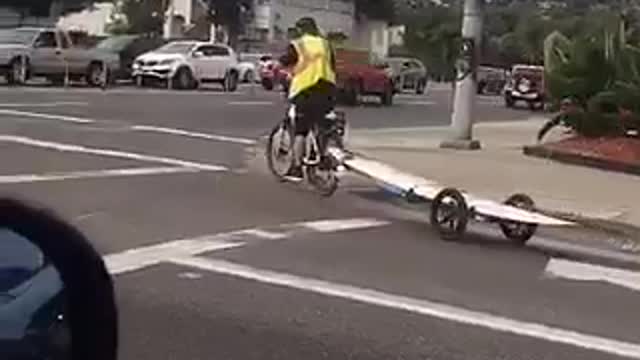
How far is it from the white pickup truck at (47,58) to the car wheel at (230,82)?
189 inches

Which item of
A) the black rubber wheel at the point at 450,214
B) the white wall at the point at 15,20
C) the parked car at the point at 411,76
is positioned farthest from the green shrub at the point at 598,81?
the white wall at the point at 15,20

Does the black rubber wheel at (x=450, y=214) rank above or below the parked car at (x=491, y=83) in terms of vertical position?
above

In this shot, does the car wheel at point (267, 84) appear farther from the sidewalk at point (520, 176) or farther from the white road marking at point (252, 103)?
the sidewalk at point (520, 176)

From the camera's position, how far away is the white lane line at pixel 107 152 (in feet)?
Answer: 58.0

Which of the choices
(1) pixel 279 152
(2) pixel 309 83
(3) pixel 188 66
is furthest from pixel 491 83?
(2) pixel 309 83

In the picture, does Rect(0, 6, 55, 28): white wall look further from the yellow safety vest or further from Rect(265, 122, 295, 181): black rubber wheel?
the yellow safety vest

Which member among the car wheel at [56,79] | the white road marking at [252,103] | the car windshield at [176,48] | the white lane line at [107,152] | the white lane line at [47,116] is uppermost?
the car windshield at [176,48]

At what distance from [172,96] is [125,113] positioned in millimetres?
9416

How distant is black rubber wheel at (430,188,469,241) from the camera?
1198 cm

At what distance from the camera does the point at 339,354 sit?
23.5 ft

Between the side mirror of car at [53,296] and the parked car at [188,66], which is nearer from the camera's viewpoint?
the side mirror of car at [53,296]

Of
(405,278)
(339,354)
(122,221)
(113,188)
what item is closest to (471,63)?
(113,188)

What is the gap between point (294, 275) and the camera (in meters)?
9.50

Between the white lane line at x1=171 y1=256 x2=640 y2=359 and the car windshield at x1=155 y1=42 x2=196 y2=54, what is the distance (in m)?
35.2
